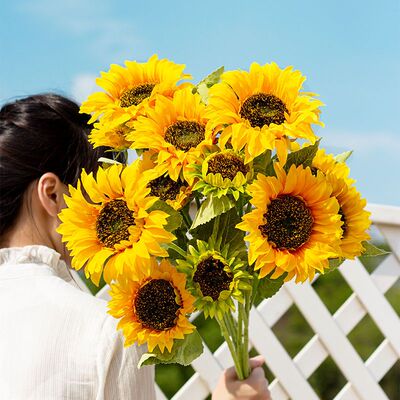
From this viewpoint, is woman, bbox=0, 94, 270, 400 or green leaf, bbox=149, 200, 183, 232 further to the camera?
woman, bbox=0, 94, 270, 400

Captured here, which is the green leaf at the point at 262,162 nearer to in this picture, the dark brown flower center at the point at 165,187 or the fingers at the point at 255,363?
the dark brown flower center at the point at 165,187

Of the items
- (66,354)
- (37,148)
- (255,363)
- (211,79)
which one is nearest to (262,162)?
(211,79)

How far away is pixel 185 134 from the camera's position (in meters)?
0.78

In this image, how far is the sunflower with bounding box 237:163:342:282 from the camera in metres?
0.72

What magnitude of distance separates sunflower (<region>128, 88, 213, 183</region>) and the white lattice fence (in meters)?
1.30

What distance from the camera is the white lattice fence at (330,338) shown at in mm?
2038

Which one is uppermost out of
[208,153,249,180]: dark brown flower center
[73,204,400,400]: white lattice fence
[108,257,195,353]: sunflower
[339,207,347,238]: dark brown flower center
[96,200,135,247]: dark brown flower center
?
[208,153,249,180]: dark brown flower center

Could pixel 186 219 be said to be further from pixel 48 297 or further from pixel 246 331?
pixel 48 297

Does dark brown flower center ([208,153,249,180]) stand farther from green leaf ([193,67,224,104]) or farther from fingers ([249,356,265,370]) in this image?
fingers ([249,356,265,370])

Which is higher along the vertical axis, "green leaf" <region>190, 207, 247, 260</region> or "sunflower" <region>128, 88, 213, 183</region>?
"sunflower" <region>128, 88, 213, 183</region>

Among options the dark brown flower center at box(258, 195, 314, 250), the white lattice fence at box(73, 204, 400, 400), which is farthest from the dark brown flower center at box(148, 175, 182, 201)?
the white lattice fence at box(73, 204, 400, 400)

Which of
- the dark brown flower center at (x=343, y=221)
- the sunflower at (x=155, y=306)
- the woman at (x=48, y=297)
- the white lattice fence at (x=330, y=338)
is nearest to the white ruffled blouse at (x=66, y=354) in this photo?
the woman at (x=48, y=297)

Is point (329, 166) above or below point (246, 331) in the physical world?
above

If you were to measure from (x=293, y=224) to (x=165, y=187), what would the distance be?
14 cm
